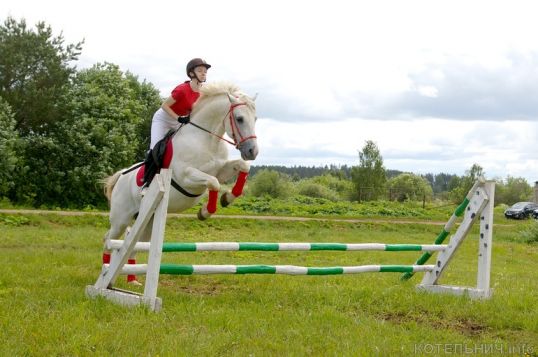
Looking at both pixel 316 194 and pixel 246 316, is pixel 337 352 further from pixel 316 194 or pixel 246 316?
pixel 316 194

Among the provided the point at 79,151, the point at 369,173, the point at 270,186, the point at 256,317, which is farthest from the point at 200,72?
the point at 369,173

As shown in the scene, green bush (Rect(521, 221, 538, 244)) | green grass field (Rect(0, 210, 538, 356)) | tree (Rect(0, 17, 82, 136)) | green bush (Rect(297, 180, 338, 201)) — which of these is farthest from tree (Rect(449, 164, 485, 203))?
green grass field (Rect(0, 210, 538, 356))

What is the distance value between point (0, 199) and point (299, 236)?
40.3ft

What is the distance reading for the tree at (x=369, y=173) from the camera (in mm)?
46456

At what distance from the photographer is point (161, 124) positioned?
744 centimetres

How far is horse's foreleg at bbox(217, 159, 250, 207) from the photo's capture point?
267 inches

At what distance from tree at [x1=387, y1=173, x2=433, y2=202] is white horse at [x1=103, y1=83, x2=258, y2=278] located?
36.6 m

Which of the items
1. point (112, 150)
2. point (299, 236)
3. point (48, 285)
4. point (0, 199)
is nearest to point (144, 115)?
point (112, 150)

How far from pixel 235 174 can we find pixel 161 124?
1.22m

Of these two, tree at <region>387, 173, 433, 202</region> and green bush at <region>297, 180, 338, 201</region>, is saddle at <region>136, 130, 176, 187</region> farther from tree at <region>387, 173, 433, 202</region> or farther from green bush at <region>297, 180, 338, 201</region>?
green bush at <region>297, 180, 338, 201</region>

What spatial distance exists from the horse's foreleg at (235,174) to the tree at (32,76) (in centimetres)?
2071

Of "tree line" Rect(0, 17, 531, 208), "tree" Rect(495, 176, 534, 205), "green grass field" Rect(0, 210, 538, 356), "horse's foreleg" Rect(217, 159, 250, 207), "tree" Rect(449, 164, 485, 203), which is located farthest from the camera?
"tree" Rect(495, 176, 534, 205)

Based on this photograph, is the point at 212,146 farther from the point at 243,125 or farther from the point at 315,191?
the point at 315,191

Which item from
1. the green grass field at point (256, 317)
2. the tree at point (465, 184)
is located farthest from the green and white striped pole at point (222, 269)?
the tree at point (465, 184)
